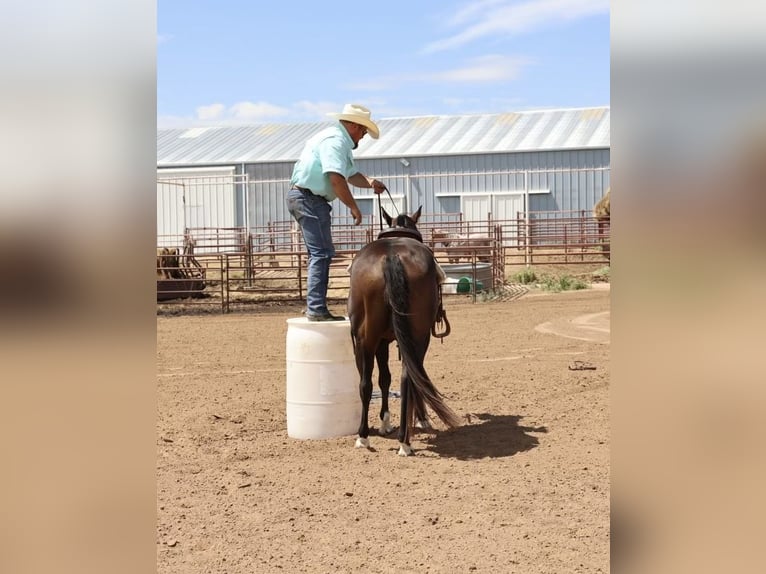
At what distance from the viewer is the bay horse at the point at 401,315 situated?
5.07 m

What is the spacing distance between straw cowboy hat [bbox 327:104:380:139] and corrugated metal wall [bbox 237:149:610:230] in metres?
21.2

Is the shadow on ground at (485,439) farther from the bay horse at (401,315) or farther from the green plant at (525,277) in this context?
the green plant at (525,277)

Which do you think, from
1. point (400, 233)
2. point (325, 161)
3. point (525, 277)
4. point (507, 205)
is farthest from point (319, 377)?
point (507, 205)

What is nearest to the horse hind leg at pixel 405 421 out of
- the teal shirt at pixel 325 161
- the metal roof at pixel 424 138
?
the teal shirt at pixel 325 161

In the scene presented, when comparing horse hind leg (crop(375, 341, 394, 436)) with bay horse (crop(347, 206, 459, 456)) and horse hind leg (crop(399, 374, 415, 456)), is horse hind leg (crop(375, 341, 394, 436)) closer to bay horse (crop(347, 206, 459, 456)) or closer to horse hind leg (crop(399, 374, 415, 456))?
bay horse (crop(347, 206, 459, 456))

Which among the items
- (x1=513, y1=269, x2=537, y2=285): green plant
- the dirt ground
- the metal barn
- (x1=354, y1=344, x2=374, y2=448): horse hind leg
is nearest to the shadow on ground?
the dirt ground

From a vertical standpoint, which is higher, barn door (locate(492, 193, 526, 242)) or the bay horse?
barn door (locate(492, 193, 526, 242))

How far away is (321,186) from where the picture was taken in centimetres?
567

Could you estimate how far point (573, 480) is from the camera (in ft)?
14.8

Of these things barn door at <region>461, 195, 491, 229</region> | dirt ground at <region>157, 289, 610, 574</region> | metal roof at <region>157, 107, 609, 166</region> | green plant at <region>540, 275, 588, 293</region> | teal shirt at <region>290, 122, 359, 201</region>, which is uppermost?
metal roof at <region>157, 107, 609, 166</region>

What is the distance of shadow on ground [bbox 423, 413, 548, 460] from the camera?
208 inches

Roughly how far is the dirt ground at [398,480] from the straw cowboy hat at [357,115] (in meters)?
2.20
